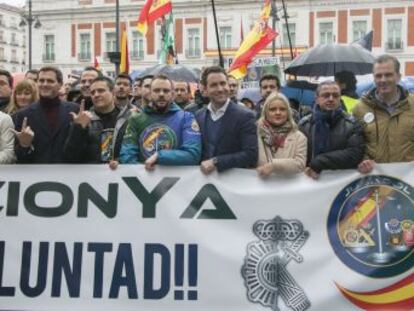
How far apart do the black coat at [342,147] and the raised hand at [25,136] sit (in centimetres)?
194

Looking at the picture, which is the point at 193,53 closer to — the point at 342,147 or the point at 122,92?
the point at 122,92

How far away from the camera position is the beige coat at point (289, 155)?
188 inches

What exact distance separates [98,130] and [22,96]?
44.3 inches

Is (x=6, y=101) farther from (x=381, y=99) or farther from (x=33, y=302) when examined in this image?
(x=381, y=99)

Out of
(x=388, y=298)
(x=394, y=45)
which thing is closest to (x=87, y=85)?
(x=388, y=298)

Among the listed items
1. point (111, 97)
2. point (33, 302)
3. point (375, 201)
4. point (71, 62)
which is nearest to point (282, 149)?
point (375, 201)

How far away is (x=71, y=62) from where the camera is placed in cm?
6378

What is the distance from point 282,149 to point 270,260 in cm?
78

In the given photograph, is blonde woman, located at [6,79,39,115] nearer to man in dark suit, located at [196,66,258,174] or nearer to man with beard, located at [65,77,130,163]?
man with beard, located at [65,77,130,163]

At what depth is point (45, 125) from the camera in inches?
202

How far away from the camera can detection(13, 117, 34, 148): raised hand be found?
484 cm

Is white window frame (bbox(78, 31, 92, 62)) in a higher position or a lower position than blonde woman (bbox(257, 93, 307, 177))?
higher

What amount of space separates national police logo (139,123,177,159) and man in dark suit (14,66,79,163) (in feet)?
2.15

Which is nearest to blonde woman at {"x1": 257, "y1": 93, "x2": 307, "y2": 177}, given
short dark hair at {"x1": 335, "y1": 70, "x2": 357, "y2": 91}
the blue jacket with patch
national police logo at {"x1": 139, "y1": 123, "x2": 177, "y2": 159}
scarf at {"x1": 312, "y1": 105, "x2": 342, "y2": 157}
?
scarf at {"x1": 312, "y1": 105, "x2": 342, "y2": 157}
